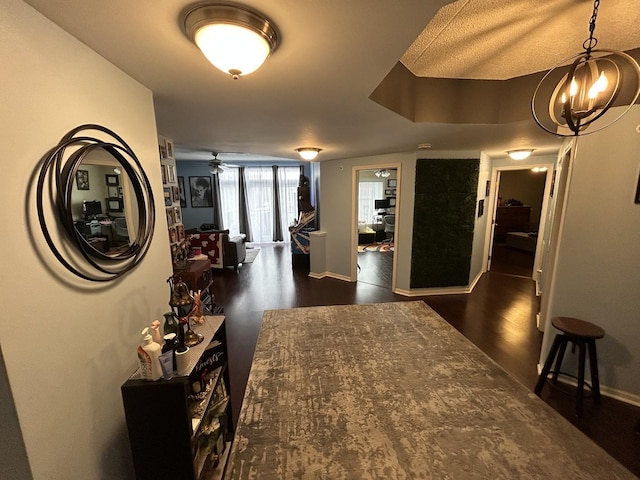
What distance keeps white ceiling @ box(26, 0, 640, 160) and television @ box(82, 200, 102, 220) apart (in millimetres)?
606

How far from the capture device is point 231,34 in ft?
2.86

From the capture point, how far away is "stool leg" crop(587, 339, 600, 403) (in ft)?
6.06

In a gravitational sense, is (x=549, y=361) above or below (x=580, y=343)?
below

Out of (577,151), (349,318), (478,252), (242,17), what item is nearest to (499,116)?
(577,151)

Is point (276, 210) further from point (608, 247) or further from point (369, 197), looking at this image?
point (608, 247)

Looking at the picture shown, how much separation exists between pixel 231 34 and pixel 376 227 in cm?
757

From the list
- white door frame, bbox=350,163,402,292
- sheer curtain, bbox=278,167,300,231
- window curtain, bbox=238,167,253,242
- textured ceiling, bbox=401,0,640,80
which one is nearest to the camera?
textured ceiling, bbox=401,0,640,80

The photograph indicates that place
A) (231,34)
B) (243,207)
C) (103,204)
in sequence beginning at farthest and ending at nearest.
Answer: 1. (243,207)
2. (103,204)
3. (231,34)

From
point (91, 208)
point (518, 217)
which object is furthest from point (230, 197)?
point (518, 217)

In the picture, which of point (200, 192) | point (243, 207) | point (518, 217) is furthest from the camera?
point (243, 207)

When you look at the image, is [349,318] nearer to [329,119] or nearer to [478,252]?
[329,119]

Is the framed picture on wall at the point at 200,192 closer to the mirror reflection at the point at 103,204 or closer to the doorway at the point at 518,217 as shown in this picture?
the mirror reflection at the point at 103,204

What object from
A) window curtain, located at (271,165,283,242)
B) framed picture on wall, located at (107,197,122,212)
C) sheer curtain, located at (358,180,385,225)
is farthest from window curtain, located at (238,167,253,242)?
framed picture on wall, located at (107,197,122,212)

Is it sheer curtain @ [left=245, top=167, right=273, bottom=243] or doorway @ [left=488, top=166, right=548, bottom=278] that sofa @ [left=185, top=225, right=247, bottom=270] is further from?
doorway @ [left=488, top=166, right=548, bottom=278]
